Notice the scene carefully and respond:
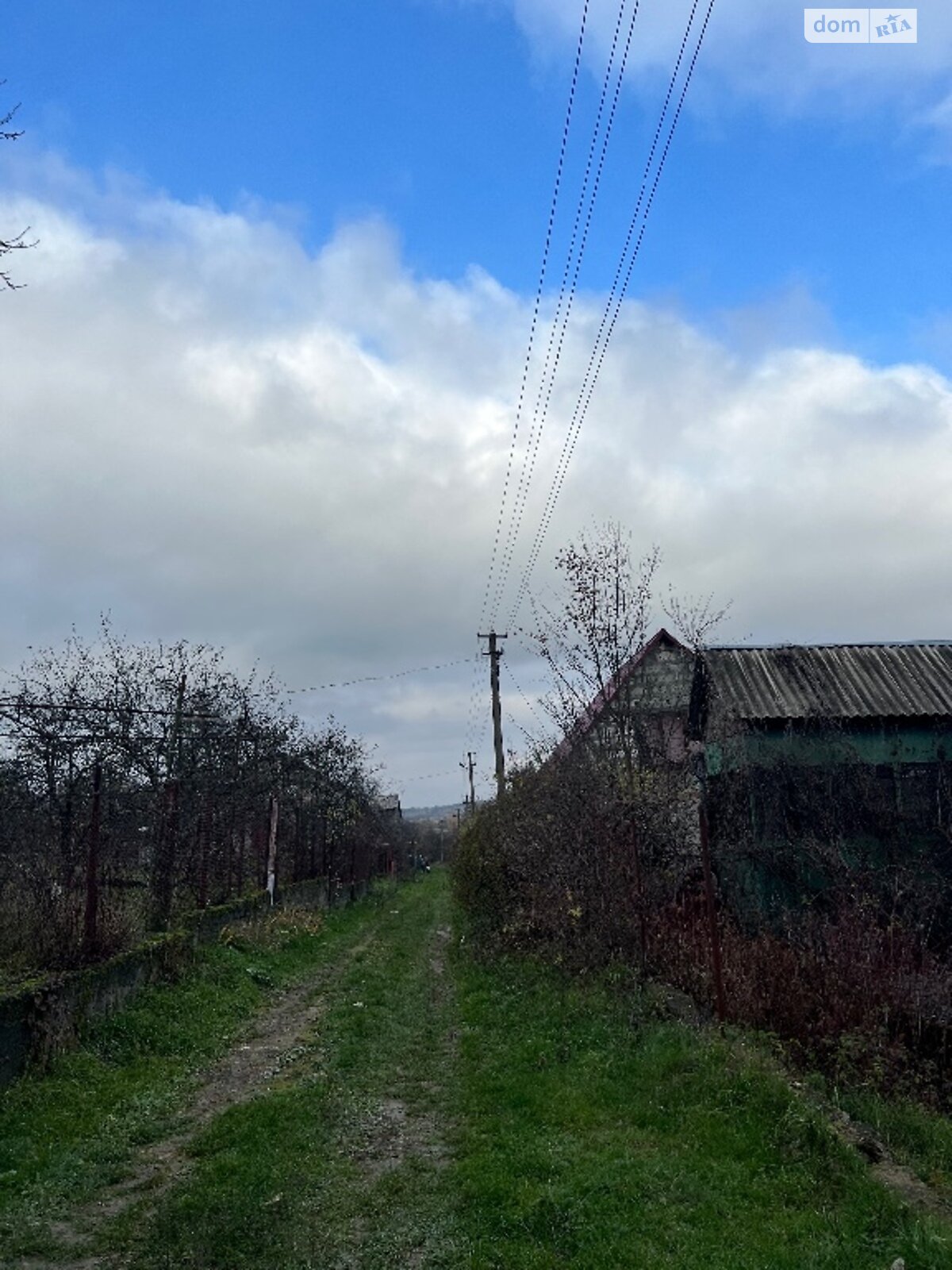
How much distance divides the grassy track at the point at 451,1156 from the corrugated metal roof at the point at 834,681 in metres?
7.00

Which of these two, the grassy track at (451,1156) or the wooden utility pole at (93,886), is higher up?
the wooden utility pole at (93,886)

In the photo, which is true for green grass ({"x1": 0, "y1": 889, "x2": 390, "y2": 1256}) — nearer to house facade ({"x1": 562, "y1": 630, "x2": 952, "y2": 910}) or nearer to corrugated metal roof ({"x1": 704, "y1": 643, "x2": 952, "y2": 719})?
house facade ({"x1": 562, "y1": 630, "x2": 952, "y2": 910})

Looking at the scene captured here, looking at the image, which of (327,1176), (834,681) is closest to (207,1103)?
(327,1176)

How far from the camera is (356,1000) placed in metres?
11.6

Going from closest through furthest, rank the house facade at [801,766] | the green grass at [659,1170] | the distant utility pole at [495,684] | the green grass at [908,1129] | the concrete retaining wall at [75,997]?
1. the green grass at [659,1170]
2. the green grass at [908,1129]
3. the concrete retaining wall at [75,997]
4. the house facade at [801,766]
5. the distant utility pole at [495,684]

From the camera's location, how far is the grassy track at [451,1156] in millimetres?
4605

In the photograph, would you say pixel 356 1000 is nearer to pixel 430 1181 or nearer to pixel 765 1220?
pixel 430 1181

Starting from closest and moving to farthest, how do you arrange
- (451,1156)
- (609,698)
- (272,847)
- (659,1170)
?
(659,1170), (451,1156), (609,698), (272,847)

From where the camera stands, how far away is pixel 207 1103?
7340 millimetres

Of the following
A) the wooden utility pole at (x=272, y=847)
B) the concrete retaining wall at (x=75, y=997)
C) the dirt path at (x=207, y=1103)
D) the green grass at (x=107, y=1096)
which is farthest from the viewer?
the wooden utility pole at (x=272, y=847)

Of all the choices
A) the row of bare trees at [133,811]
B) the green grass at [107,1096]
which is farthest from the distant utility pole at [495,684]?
the green grass at [107,1096]

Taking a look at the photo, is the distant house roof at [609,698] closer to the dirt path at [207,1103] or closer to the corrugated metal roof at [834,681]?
the corrugated metal roof at [834,681]

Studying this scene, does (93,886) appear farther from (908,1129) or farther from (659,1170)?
(908,1129)

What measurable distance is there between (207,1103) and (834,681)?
12285 millimetres
